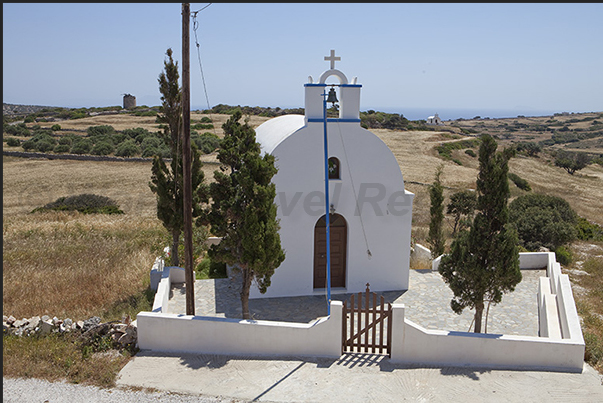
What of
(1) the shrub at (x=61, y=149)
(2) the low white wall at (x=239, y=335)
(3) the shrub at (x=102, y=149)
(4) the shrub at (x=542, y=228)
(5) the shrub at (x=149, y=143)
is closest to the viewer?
(2) the low white wall at (x=239, y=335)

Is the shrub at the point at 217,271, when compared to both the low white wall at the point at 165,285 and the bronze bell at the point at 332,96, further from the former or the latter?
the bronze bell at the point at 332,96

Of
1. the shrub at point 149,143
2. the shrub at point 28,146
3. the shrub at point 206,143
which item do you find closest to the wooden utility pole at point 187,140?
the shrub at point 206,143

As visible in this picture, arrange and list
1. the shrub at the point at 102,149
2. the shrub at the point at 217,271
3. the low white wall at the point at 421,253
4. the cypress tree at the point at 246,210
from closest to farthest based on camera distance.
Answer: the cypress tree at the point at 246,210
the shrub at the point at 217,271
the low white wall at the point at 421,253
the shrub at the point at 102,149

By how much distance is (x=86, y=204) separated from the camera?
87.9 ft

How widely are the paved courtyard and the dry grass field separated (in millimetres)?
1406

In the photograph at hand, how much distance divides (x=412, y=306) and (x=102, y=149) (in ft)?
129

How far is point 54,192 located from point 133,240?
16023mm

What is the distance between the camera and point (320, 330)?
9.18 meters

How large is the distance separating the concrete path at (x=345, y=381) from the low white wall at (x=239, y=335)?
0.20m

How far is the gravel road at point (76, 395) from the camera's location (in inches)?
306

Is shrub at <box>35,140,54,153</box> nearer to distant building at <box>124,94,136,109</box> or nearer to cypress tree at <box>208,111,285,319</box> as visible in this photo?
cypress tree at <box>208,111,285,319</box>

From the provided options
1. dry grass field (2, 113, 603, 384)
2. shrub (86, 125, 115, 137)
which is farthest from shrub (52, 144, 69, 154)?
shrub (86, 125, 115, 137)

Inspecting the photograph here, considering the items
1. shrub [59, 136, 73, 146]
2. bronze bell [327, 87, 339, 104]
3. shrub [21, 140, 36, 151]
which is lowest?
shrub [21, 140, 36, 151]

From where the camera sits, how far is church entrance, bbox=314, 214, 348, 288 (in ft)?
41.3
